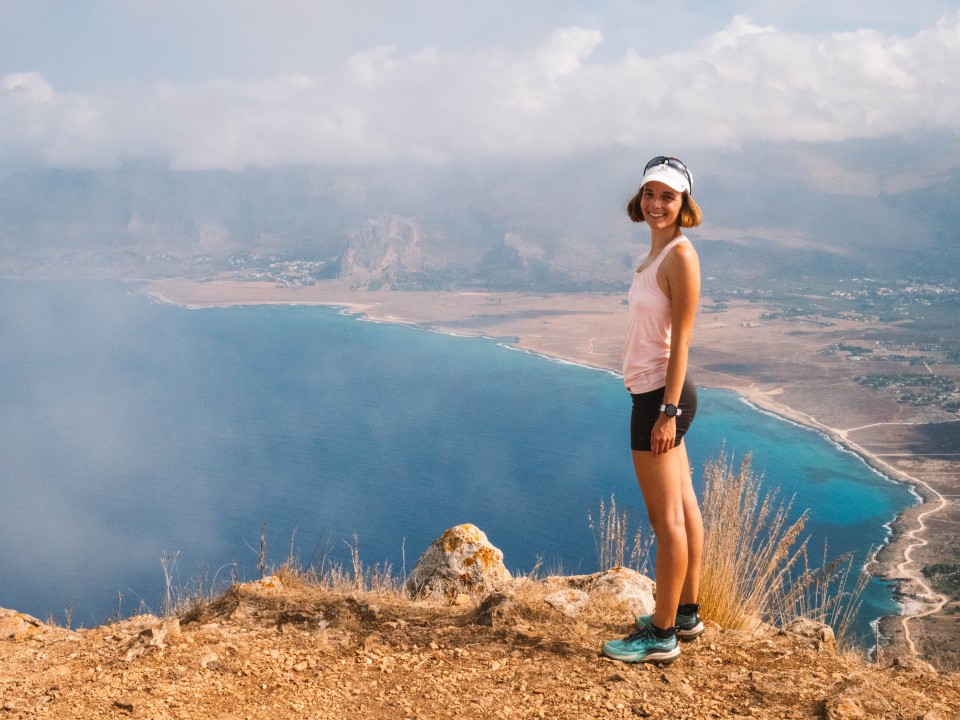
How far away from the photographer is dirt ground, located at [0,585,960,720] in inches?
99.3

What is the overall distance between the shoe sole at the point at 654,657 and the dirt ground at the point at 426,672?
3 centimetres

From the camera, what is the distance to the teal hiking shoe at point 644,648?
2848 millimetres

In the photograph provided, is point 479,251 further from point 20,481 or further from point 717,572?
point 717,572

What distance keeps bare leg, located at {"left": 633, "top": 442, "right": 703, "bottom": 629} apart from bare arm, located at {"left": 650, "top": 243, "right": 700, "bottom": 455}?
0.47ft

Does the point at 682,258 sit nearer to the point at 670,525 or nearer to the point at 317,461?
the point at 670,525

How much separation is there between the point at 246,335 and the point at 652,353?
107m

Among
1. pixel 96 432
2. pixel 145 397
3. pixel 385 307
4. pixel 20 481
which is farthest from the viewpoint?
pixel 385 307

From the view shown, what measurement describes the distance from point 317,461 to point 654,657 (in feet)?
182

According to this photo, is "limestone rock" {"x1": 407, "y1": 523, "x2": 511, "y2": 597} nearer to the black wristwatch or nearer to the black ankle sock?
the black ankle sock

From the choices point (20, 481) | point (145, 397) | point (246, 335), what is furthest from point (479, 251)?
point (20, 481)

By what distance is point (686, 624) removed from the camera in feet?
10.1

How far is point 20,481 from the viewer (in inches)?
2087

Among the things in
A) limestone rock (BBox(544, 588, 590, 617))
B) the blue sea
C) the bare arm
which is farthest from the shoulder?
the blue sea

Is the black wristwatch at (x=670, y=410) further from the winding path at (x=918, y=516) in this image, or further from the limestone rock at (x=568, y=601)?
the winding path at (x=918, y=516)
